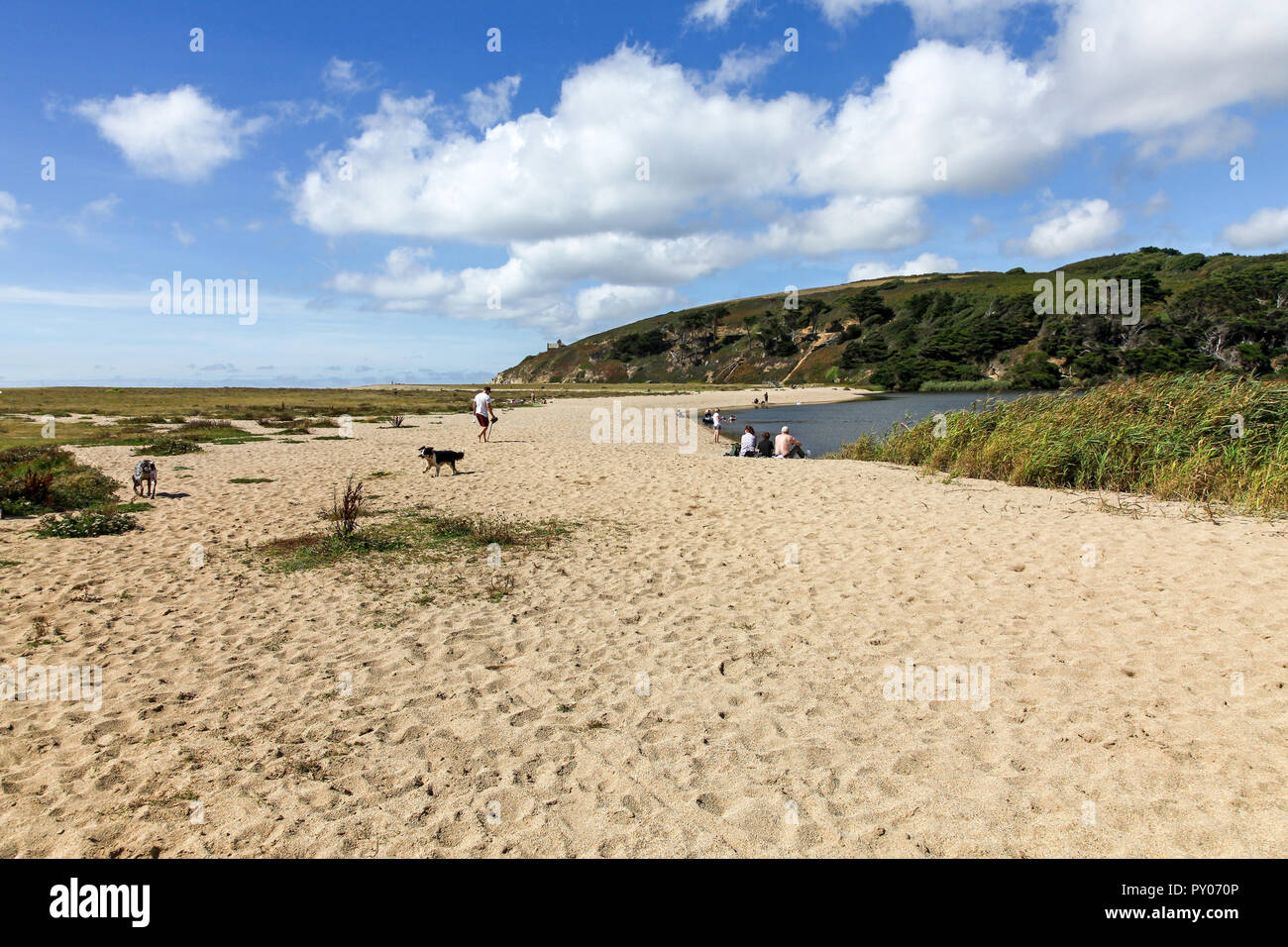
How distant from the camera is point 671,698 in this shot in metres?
5.20

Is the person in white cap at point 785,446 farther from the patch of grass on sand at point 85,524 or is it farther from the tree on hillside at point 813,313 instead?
the tree on hillside at point 813,313

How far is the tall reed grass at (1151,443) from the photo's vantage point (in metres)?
12.0

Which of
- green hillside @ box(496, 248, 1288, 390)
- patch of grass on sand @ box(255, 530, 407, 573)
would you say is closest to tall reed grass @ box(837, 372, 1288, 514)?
patch of grass on sand @ box(255, 530, 407, 573)

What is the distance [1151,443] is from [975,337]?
91381 millimetres

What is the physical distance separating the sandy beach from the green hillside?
53.7 meters

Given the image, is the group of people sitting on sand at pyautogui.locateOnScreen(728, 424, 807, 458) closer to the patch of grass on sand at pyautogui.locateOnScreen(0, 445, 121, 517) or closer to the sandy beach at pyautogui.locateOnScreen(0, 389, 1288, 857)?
the sandy beach at pyautogui.locateOnScreen(0, 389, 1288, 857)

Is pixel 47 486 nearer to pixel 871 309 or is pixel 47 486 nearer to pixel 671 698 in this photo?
pixel 671 698

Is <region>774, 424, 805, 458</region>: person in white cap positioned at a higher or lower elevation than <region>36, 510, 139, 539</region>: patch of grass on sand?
higher

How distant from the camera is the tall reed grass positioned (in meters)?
12.0

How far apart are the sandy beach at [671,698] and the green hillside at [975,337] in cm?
5374

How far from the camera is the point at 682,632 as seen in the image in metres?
6.54

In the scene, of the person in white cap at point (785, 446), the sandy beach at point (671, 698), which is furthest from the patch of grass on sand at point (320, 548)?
the person in white cap at point (785, 446)
